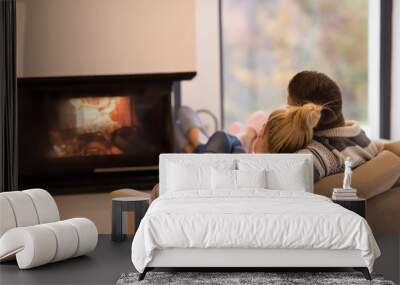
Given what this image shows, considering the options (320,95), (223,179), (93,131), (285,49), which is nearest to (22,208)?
(223,179)

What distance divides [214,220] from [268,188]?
1430mm

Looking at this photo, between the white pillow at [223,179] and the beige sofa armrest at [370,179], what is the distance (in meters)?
0.95

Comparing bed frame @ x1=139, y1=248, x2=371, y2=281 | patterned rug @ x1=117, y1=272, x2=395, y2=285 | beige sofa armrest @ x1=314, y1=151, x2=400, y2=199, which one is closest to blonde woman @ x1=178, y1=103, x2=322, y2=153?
beige sofa armrest @ x1=314, y1=151, x2=400, y2=199

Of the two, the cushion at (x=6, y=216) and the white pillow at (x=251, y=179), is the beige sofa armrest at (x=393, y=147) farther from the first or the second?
the cushion at (x=6, y=216)

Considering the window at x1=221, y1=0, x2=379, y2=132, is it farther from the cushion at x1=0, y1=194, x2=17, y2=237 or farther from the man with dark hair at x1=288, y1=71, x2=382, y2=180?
Result: the cushion at x1=0, y1=194, x2=17, y2=237

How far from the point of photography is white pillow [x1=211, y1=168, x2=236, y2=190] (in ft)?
22.6

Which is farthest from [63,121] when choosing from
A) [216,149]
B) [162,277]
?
[162,277]

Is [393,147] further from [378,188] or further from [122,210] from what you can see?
[122,210]

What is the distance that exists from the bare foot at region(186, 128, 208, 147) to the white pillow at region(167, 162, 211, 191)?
2.65 meters

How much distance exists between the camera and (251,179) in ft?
22.6

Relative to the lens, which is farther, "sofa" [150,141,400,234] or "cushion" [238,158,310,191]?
"sofa" [150,141,400,234]

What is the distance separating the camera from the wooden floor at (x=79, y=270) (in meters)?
5.70

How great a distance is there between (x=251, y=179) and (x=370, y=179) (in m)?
1.21

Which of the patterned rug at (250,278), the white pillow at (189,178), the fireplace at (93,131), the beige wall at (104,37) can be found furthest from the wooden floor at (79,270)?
the beige wall at (104,37)
